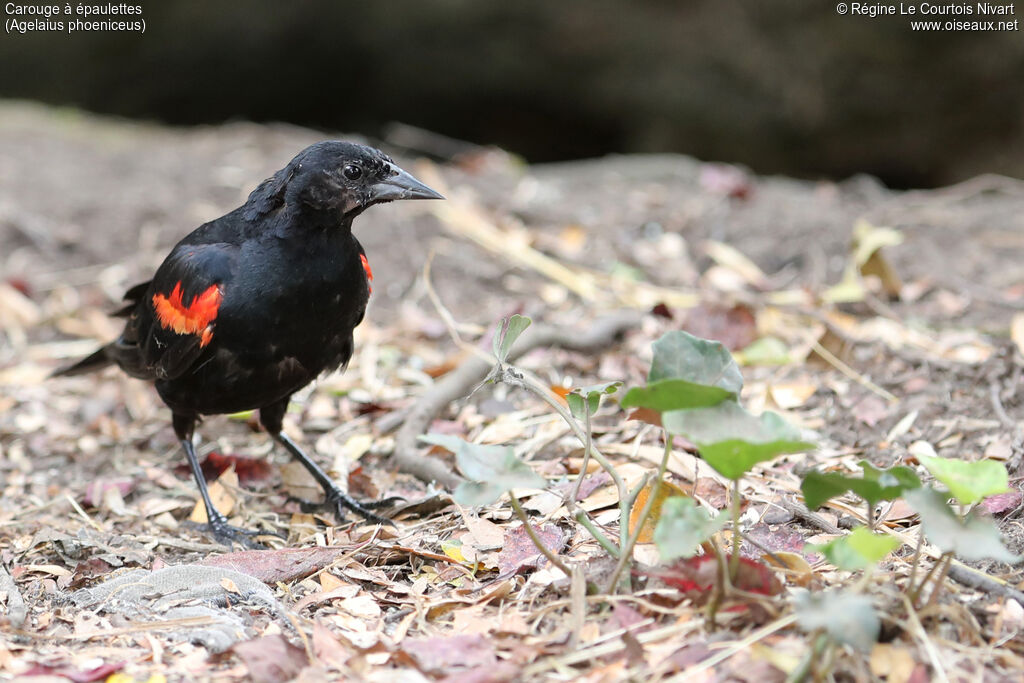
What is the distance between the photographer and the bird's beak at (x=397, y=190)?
3.18 metres

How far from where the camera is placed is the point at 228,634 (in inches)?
91.9

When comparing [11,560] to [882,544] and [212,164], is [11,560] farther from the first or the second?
[212,164]

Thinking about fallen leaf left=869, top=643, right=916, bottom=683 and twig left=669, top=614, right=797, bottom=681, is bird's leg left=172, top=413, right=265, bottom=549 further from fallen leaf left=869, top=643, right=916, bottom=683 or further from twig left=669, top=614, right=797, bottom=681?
fallen leaf left=869, top=643, right=916, bottom=683

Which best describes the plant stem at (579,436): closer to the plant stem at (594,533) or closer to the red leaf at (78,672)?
the plant stem at (594,533)

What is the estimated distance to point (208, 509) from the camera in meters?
3.43

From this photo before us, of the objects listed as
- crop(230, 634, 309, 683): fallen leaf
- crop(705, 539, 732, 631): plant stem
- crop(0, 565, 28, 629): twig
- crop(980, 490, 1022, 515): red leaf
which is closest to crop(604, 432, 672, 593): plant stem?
crop(705, 539, 732, 631): plant stem

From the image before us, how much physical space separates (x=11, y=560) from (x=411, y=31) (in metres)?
6.80

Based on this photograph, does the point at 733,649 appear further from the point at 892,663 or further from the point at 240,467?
the point at 240,467

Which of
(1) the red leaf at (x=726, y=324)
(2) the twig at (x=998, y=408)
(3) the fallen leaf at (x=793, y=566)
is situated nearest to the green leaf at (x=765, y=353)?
(1) the red leaf at (x=726, y=324)

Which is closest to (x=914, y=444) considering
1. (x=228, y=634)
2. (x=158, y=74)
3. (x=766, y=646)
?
(x=766, y=646)

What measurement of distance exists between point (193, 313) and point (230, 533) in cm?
74

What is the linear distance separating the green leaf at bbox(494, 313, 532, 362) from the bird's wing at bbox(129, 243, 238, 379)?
3.82 feet

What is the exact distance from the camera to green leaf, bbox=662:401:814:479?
1.90 m

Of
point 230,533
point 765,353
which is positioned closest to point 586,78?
point 765,353
